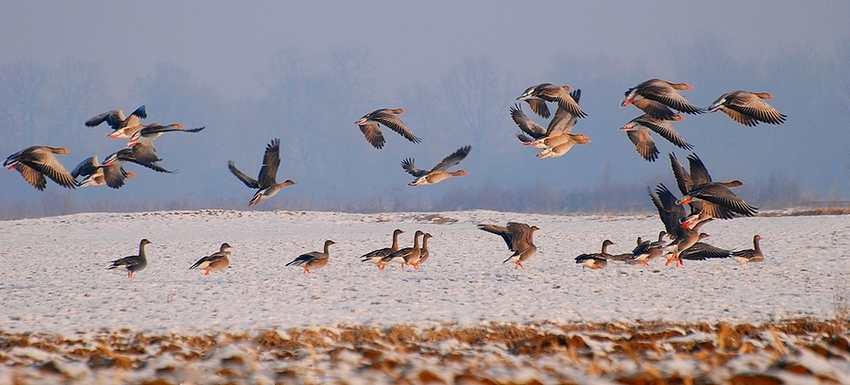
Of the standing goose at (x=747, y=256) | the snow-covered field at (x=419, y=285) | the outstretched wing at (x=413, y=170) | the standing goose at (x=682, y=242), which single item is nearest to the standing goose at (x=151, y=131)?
the snow-covered field at (x=419, y=285)

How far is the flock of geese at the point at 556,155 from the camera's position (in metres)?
13.2

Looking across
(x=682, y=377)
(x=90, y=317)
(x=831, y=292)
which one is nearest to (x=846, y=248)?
(x=831, y=292)

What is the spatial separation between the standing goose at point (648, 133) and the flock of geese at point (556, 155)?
17mm

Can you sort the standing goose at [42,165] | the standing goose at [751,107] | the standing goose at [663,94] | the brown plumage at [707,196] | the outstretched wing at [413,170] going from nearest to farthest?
the standing goose at [751,107], the standing goose at [663,94], the standing goose at [42,165], the brown plumage at [707,196], the outstretched wing at [413,170]

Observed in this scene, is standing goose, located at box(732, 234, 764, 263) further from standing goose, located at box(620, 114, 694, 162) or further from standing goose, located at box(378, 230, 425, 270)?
standing goose, located at box(378, 230, 425, 270)

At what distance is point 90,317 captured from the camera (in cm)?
1315

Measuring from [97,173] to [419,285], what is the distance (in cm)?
635

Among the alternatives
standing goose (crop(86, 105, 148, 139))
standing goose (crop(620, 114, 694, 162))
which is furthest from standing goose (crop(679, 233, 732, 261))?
standing goose (crop(86, 105, 148, 139))

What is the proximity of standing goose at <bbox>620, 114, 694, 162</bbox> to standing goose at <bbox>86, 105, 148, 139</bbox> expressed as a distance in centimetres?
873

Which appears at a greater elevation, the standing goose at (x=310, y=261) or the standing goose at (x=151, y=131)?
the standing goose at (x=151, y=131)

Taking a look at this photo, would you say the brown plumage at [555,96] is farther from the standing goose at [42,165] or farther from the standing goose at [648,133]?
the standing goose at [42,165]

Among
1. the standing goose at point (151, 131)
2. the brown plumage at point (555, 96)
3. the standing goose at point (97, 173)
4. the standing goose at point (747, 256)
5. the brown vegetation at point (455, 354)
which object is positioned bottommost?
the brown vegetation at point (455, 354)

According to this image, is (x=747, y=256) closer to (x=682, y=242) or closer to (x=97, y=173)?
(x=682, y=242)

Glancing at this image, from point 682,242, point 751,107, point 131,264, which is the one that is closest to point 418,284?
point 682,242
